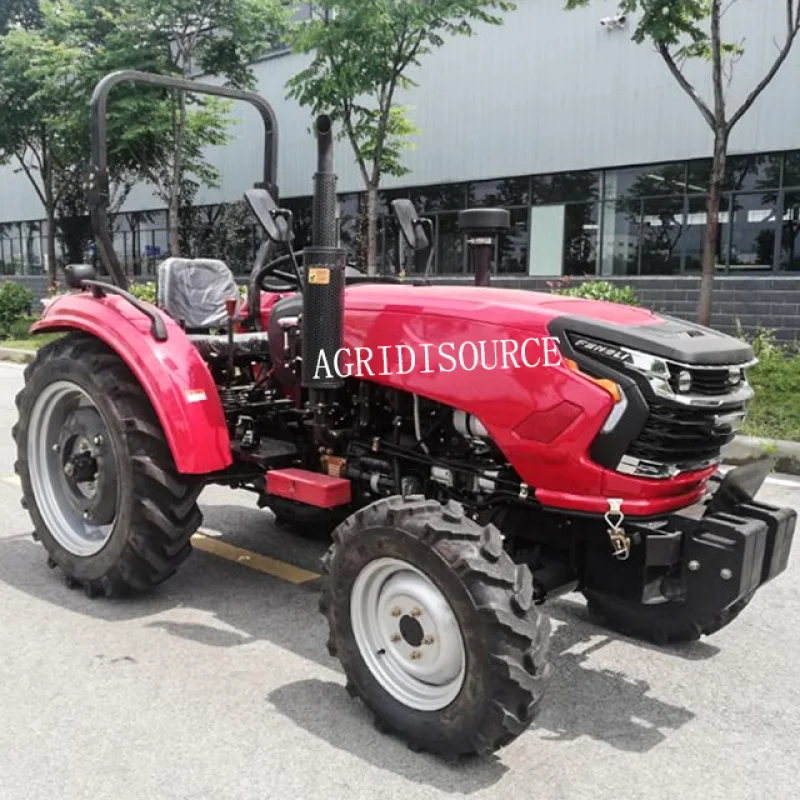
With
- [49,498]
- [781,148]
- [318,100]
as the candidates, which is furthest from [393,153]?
[49,498]

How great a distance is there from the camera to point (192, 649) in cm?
383

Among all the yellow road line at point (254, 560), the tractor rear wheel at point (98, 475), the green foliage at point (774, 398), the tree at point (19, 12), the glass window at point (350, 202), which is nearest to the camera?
the tractor rear wheel at point (98, 475)

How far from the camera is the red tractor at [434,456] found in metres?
2.95

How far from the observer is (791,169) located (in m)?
12.5

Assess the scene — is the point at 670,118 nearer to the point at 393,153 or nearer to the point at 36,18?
the point at 393,153

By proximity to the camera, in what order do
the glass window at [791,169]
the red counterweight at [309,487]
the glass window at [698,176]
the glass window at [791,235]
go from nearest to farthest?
the red counterweight at [309,487]
the glass window at [791,169]
the glass window at [791,235]
the glass window at [698,176]

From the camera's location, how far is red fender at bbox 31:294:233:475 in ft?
13.0

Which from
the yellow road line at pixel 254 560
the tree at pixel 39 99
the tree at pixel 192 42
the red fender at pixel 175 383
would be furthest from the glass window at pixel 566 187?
the red fender at pixel 175 383

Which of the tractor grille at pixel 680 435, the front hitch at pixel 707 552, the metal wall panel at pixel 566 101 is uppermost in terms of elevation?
the metal wall panel at pixel 566 101

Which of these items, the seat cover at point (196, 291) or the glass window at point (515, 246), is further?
the glass window at point (515, 246)

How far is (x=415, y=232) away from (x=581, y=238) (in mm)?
11062

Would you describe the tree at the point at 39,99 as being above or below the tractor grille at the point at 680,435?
above

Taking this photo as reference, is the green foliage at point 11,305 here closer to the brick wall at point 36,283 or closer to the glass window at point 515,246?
the brick wall at point 36,283

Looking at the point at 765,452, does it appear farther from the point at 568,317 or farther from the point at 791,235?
the point at 791,235
